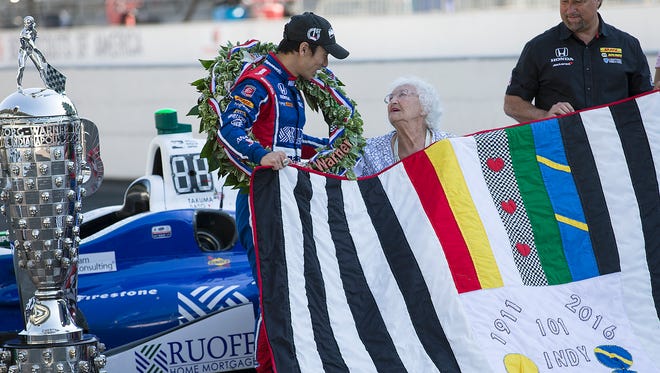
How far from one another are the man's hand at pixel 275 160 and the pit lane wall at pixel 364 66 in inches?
247

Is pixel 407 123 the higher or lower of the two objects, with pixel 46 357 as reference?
higher

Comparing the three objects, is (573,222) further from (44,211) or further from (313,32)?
(44,211)

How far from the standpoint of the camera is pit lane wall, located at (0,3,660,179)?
10.7 meters

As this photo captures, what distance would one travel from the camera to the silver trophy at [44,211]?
399 centimetres

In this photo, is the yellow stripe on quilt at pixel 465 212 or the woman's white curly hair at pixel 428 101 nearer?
the yellow stripe on quilt at pixel 465 212

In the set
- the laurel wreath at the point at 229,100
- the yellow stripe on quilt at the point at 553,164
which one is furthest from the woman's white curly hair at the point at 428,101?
the yellow stripe on quilt at the point at 553,164

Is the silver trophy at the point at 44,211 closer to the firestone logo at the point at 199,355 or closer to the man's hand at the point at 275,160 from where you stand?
the firestone logo at the point at 199,355

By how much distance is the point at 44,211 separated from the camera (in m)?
4.04

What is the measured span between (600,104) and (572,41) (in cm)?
32

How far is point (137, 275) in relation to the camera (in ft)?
17.6

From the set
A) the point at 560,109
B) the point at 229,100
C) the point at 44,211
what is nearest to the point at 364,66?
the point at 560,109

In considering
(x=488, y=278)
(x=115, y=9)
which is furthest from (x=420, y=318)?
(x=115, y=9)

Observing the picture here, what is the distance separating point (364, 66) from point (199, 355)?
6.72m

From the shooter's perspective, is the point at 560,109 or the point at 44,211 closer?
the point at 44,211
